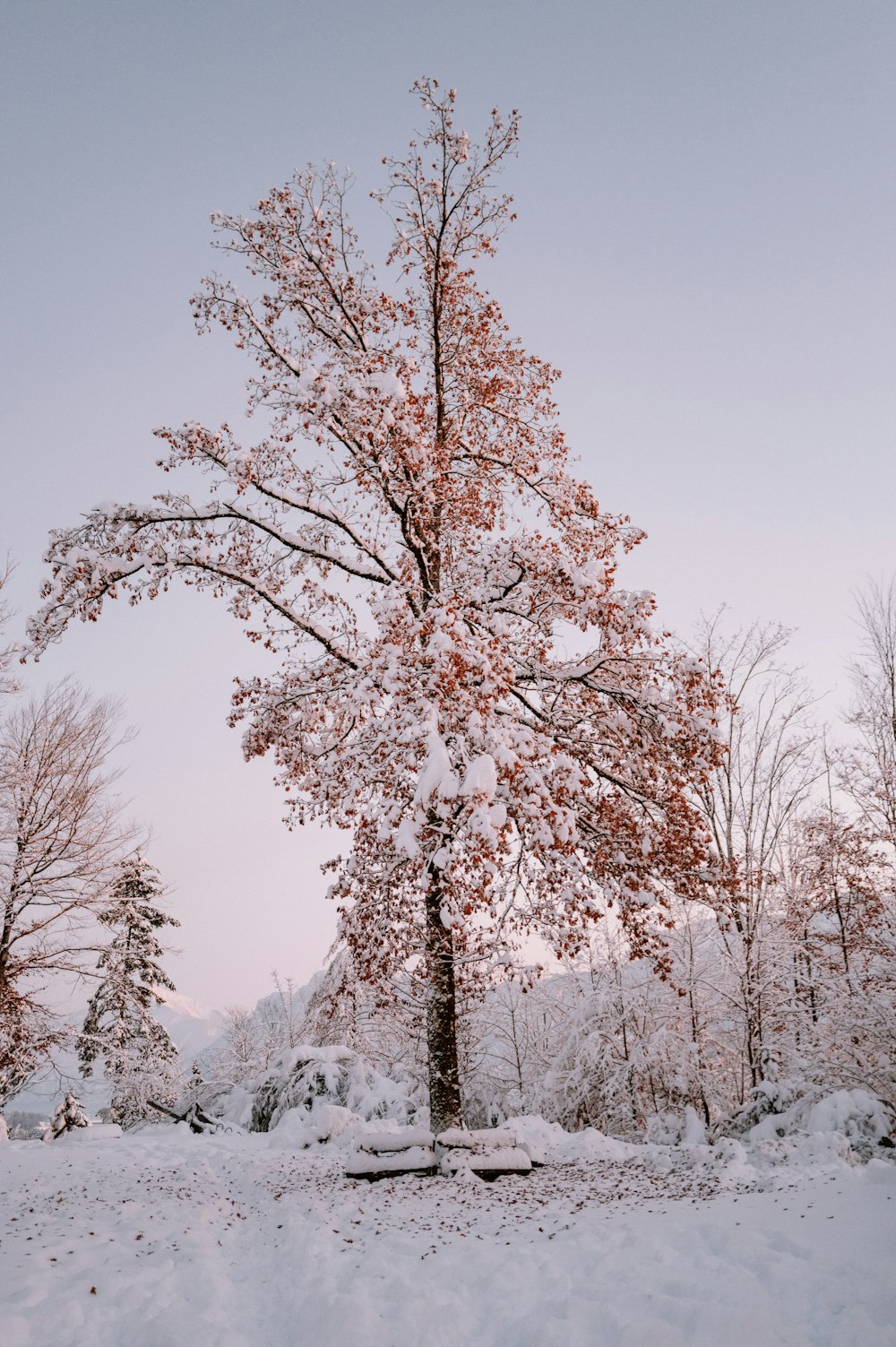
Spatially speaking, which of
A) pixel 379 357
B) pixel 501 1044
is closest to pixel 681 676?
pixel 379 357

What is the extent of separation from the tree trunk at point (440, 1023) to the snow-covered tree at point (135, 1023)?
13.0 metres

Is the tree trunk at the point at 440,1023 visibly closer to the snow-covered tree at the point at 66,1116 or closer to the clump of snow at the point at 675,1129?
the clump of snow at the point at 675,1129

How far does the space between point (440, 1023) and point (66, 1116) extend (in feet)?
39.7

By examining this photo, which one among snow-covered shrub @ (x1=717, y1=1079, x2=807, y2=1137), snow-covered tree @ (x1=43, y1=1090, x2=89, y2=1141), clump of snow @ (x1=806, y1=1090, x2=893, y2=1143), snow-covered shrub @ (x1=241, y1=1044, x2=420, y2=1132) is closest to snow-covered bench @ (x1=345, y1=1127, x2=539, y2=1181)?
clump of snow @ (x1=806, y1=1090, x2=893, y2=1143)

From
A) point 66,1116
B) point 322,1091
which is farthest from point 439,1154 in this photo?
point 66,1116

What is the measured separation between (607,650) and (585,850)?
8.25 feet

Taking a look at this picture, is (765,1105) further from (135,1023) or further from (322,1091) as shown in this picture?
(135,1023)

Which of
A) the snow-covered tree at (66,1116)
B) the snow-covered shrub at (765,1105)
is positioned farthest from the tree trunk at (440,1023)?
the snow-covered tree at (66,1116)

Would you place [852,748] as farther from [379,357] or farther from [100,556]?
[100,556]

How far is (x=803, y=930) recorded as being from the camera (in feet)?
58.1

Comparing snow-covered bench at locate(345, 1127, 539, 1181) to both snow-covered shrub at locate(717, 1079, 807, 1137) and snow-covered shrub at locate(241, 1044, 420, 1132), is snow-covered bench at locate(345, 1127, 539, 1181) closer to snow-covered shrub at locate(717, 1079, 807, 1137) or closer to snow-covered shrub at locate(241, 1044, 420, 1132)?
snow-covered shrub at locate(717, 1079, 807, 1137)

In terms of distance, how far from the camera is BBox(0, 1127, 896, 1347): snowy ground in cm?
393

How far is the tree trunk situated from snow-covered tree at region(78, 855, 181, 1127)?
13.0m

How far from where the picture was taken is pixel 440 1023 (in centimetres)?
951
